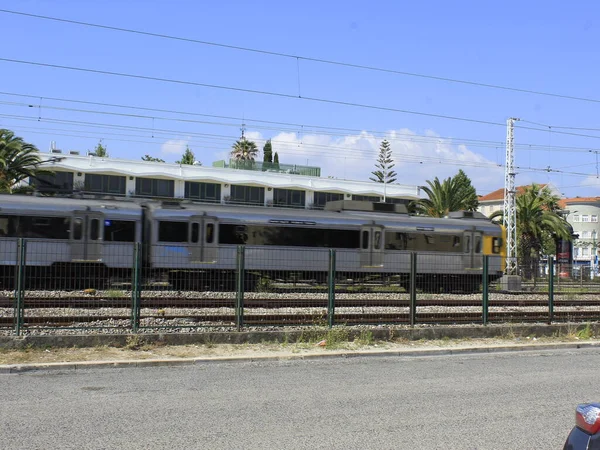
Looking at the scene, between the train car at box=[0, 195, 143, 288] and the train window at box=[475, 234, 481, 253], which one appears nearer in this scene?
the train car at box=[0, 195, 143, 288]

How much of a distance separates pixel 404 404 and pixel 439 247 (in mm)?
18972

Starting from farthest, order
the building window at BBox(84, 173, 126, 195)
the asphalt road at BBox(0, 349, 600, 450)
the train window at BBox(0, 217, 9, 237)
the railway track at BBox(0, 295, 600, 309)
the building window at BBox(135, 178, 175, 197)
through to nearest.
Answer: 1. the building window at BBox(135, 178, 175, 197)
2. the building window at BBox(84, 173, 126, 195)
3. the train window at BBox(0, 217, 9, 237)
4. the railway track at BBox(0, 295, 600, 309)
5. the asphalt road at BBox(0, 349, 600, 450)

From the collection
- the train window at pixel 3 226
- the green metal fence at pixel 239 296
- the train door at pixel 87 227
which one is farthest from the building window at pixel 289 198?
the green metal fence at pixel 239 296

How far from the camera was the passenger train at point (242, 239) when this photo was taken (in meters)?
13.8

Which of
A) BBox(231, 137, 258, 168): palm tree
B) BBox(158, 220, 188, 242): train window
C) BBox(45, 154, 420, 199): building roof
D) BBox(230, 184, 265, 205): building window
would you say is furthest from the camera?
BBox(231, 137, 258, 168): palm tree

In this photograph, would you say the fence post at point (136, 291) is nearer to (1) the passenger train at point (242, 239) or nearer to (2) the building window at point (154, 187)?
(1) the passenger train at point (242, 239)

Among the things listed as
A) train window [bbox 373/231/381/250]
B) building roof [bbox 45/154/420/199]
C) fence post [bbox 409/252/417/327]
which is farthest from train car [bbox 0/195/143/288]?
building roof [bbox 45/154/420/199]

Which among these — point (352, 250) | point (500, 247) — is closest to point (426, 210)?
point (500, 247)

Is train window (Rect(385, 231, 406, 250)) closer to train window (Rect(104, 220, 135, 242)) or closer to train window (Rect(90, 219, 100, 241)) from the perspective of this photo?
train window (Rect(104, 220, 135, 242))

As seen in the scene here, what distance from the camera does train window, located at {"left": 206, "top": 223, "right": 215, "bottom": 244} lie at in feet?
72.3

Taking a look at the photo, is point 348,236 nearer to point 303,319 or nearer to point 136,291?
point 303,319

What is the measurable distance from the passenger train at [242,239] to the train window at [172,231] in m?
0.03

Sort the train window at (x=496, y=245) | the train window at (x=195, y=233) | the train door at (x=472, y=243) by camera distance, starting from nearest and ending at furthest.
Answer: the train window at (x=195, y=233)
the train door at (x=472, y=243)
the train window at (x=496, y=245)

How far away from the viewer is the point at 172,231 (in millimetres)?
21750
